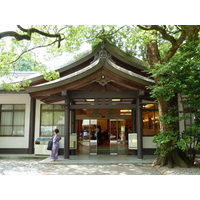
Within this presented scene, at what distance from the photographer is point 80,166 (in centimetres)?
884

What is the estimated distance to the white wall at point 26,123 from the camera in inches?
486

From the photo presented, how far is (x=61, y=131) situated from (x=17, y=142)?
8.94ft

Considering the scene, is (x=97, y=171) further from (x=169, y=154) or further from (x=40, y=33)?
(x=40, y=33)

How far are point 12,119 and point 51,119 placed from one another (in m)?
2.47

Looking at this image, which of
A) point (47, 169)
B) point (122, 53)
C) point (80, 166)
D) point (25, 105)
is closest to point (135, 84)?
point (122, 53)

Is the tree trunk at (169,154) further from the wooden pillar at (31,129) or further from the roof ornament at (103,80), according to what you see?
the wooden pillar at (31,129)

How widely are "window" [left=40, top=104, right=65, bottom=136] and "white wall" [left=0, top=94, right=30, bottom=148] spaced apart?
0.90 meters

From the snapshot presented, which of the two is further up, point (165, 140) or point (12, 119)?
point (12, 119)

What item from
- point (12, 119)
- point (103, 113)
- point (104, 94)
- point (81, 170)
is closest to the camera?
point (81, 170)

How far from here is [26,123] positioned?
1247 cm

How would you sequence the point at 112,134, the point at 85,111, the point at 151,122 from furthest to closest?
1. the point at 85,111
2. the point at 112,134
3. the point at 151,122

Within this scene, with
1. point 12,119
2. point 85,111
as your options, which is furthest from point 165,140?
point 12,119

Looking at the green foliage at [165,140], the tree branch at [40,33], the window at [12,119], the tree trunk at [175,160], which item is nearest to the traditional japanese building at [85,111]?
the window at [12,119]

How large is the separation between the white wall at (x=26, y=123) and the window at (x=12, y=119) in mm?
264
